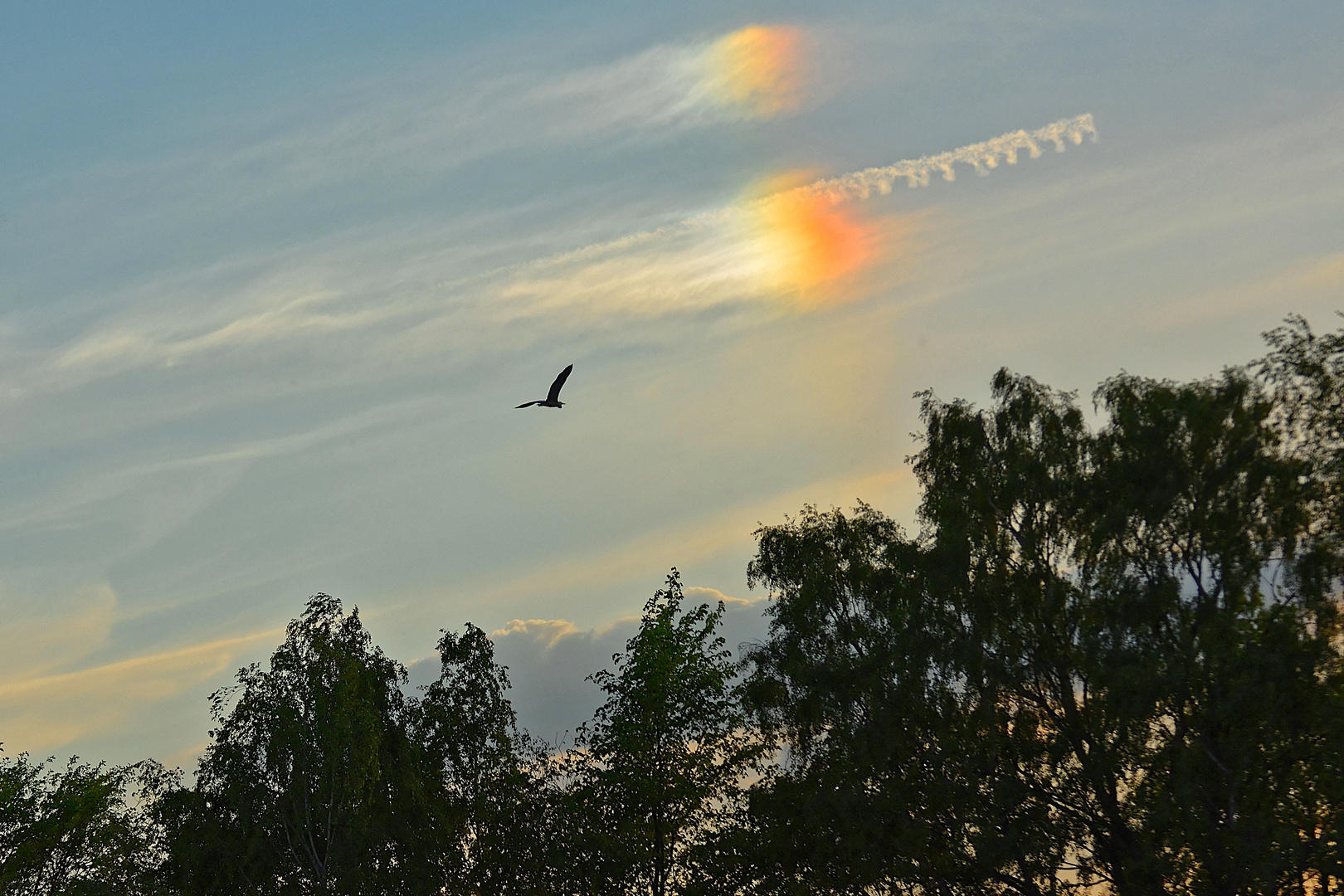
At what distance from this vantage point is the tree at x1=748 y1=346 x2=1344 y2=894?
2747 centimetres

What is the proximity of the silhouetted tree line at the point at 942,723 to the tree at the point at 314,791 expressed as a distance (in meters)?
0.12

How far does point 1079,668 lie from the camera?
30625 mm

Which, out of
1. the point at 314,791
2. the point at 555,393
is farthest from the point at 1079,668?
the point at 314,791

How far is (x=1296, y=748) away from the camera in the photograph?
27484mm

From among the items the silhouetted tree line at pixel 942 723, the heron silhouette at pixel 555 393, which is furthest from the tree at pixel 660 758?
the heron silhouette at pixel 555 393

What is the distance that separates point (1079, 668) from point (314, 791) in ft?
80.8

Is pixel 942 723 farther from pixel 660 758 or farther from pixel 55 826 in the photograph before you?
pixel 55 826

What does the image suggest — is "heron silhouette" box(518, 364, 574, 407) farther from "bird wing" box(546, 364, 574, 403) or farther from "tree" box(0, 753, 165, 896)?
"tree" box(0, 753, 165, 896)

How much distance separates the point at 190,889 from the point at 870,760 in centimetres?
2516

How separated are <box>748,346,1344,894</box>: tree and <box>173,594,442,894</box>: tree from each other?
1282cm

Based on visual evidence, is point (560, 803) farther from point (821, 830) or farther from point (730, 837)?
point (821, 830)

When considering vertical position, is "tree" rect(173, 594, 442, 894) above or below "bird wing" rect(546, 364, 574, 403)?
below

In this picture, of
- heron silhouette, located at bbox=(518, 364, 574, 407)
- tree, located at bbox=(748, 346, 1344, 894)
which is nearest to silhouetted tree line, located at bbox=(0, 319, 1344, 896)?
tree, located at bbox=(748, 346, 1344, 894)

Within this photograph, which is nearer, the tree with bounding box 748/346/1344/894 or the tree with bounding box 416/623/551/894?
the tree with bounding box 748/346/1344/894
